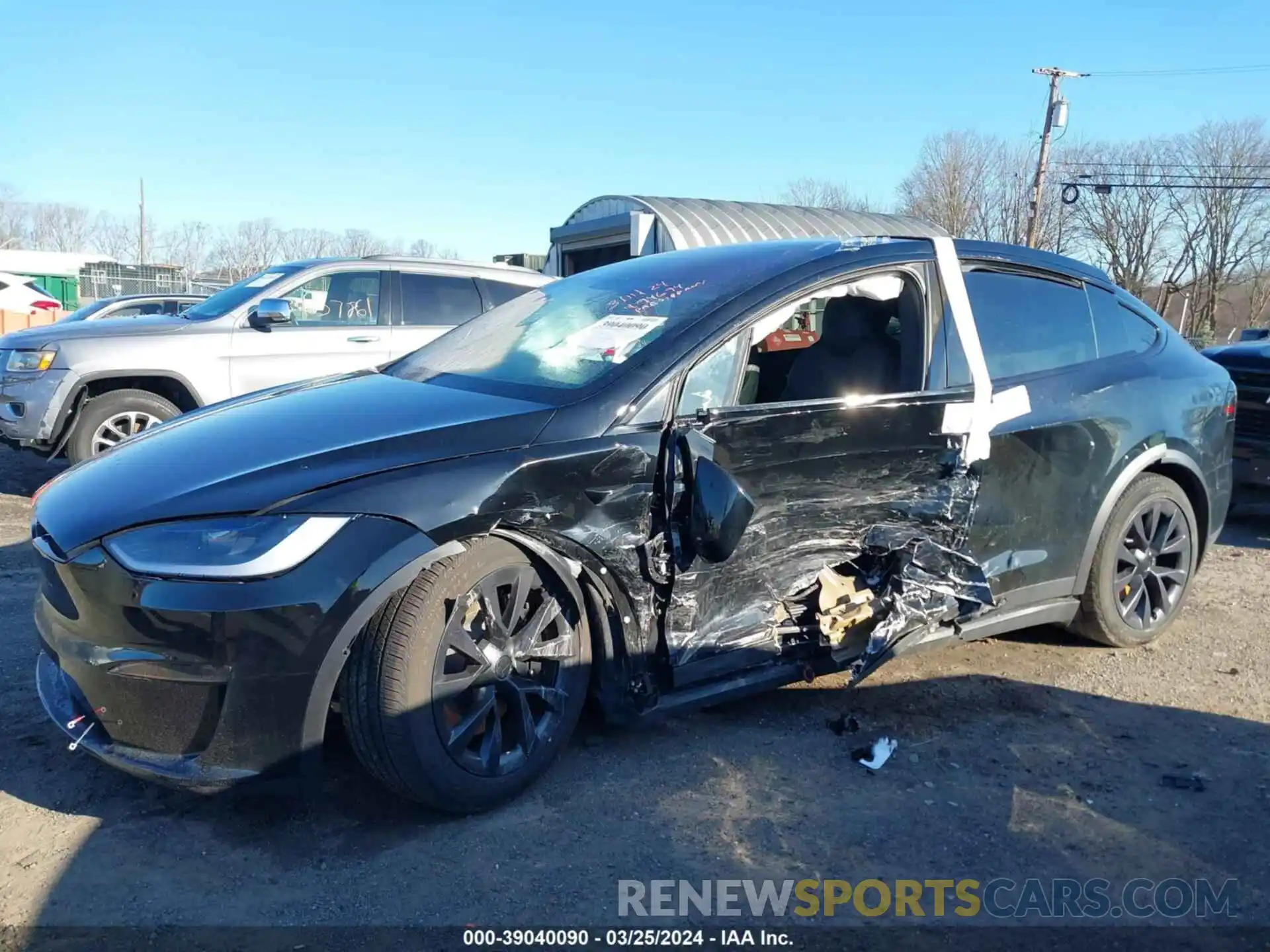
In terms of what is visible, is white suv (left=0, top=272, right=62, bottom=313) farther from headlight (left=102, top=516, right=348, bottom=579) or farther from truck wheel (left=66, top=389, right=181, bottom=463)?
headlight (left=102, top=516, right=348, bottom=579)

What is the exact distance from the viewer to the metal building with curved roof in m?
22.2

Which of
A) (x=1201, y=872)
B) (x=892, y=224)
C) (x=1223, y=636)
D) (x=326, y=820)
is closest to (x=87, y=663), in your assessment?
(x=326, y=820)

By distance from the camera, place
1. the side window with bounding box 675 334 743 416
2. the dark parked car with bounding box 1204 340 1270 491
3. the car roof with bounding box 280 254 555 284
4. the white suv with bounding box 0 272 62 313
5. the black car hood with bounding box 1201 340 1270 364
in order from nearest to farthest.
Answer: the side window with bounding box 675 334 743 416, the dark parked car with bounding box 1204 340 1270 491, the black car hood with bounding box 1201 340 1270 364, the car roof with bounding box 280 254 555 284, the white suv with bounding box 0 272 62 313

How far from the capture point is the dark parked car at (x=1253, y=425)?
6.87 meters

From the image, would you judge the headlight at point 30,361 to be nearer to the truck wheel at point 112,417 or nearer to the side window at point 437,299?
the truck wheel at point 112,417

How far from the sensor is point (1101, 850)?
2.90 m

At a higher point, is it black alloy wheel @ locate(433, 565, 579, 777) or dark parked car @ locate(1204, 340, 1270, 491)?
dark parked car @ locate(1204, 340, 1270, 491)

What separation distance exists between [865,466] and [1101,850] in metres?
1.40

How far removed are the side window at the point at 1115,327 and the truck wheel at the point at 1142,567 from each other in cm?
59

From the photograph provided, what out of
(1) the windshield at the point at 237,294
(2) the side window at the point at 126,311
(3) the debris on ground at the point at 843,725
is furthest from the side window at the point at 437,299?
(2) the side window at the point at 126,311

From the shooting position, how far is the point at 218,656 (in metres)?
2.47

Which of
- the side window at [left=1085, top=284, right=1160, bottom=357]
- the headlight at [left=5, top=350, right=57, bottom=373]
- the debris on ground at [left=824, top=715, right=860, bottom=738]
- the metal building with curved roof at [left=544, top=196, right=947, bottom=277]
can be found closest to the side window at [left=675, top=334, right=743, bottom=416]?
the debris on ground at [left=824, top=715, right=860, bottom=738]

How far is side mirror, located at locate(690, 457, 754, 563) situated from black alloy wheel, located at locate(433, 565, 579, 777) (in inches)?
19.7

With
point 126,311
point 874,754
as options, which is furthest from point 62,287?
point 874,754
